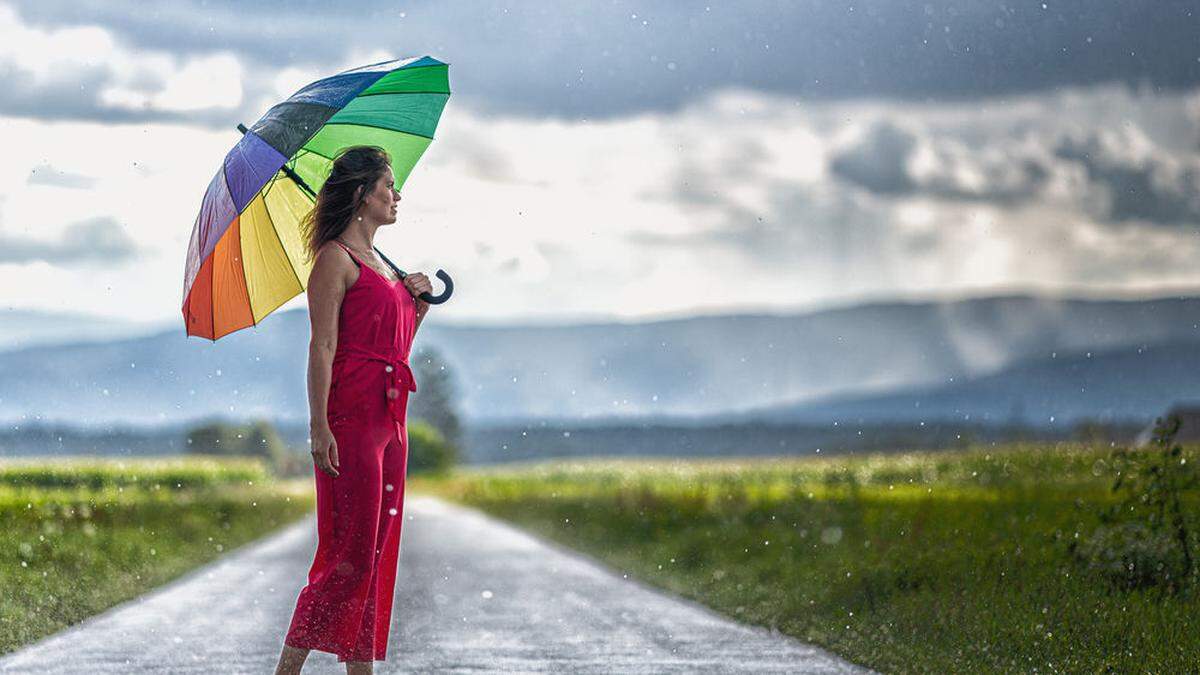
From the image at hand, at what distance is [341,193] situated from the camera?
6.52 metres

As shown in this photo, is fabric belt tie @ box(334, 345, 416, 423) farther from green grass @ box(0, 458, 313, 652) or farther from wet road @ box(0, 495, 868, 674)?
green grass @ box(0, 458, 313, 652)

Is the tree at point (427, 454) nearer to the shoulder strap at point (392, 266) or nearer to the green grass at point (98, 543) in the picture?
the green grass at point (98, 543)

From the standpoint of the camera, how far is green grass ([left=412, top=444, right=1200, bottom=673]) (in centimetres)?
914

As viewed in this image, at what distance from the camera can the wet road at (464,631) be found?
9148 millimetres

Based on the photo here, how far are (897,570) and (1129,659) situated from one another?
4.12 m

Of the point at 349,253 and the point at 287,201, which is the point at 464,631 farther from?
the point at 349,253

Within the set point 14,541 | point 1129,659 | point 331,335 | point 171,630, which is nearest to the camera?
point 331,335

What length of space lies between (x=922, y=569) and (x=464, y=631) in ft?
12.1

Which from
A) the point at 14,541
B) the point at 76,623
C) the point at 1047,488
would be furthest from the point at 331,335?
the point at 1047,488

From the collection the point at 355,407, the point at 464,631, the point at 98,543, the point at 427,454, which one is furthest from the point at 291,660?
the point at 427,454

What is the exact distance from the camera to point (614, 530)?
2367 cm

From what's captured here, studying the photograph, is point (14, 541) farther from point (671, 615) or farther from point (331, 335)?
point (331, 335)

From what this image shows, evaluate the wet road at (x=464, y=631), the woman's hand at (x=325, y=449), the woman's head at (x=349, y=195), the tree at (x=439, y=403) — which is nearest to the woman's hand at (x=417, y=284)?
the woman's head at (x=349, y=195)

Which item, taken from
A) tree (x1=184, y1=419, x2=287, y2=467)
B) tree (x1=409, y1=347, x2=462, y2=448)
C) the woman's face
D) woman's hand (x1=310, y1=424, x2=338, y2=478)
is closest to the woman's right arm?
woman's hand (x1=310, y1=424, x2=338, y2=478)
